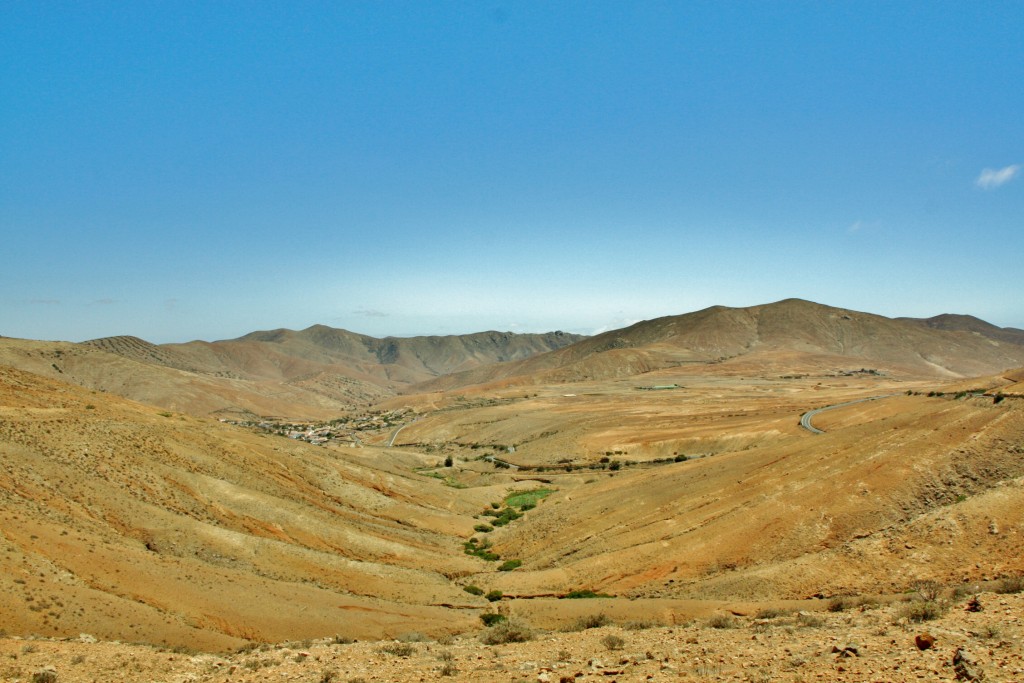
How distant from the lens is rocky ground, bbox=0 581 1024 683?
13.1m

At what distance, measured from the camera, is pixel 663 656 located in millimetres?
15430

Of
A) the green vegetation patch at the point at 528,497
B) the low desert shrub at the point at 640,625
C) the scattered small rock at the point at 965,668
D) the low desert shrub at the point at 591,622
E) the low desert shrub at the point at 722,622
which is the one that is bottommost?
the green vegetation patch at the point at 528,497

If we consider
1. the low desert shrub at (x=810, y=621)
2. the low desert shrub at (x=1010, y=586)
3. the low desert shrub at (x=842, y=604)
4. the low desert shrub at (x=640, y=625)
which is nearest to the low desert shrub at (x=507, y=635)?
the low desert shrub at (x=640, y=625)

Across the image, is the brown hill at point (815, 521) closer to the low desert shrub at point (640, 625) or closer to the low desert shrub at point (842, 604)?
the low desert shrub at point (842, 604)

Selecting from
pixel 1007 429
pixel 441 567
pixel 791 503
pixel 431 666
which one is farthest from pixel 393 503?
pixel 1007 429

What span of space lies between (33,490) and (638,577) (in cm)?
2899

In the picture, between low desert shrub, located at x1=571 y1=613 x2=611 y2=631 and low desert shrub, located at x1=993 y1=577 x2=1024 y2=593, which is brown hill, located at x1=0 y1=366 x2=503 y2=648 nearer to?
low desert shrub, located at x1=571 y1=613 x2=611 y2=631

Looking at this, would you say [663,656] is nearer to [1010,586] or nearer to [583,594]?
[1010,586]

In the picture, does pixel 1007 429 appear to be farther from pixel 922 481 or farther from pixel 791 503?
pixel 791 503

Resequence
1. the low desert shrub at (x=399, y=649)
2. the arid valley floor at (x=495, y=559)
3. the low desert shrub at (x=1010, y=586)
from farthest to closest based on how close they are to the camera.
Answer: the low desert shrub at (x=1010, y=586) → the low desert shrub at (x=399, y=649) → the arid valley floor at (x=495, y=559)

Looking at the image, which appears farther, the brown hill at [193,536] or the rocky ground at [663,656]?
the brown hill at [193,536]

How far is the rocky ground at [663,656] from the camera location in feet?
43.1

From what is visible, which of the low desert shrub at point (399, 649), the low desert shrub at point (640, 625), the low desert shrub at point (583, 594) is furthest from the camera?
the low desert shrub at point (583, 594)

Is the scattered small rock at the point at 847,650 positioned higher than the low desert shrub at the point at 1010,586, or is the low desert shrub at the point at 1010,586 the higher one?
the scattered small rock at the point at 847,650
